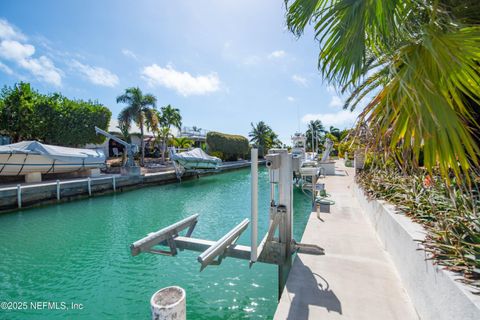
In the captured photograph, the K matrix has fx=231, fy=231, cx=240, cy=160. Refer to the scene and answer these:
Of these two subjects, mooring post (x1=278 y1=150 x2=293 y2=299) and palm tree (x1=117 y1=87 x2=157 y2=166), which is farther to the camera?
palm tree (x1=117 y1=87 x2=157 y2=166)

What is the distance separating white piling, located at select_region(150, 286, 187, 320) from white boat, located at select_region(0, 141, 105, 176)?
48.0 feet

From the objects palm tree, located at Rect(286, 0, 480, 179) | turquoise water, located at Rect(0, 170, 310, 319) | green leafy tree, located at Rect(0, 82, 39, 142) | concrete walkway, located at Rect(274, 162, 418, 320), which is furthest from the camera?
green leafy tree, located at Rect(0, 82, 39, 142)

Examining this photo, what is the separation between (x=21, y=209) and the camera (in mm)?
9883

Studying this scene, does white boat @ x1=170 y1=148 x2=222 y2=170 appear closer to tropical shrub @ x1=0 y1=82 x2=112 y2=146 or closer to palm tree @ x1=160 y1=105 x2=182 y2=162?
tropical shrub @ x1=0 y1=82 x2=112 y2=146

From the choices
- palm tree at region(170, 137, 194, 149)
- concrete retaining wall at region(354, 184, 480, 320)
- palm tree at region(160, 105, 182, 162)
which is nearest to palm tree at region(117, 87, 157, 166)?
palm tree at region(160, 105, 182, 162)

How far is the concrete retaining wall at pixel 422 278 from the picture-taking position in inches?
65.4

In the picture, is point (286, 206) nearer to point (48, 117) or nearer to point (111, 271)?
point (111, 271)

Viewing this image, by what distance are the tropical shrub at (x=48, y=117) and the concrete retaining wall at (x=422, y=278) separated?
22775mm

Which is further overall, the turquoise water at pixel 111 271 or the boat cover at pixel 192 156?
the boat cover at pixel 192 156

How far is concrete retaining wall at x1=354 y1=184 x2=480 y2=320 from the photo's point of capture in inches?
65.4

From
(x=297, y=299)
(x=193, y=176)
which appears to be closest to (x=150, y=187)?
(x=193, y=176)

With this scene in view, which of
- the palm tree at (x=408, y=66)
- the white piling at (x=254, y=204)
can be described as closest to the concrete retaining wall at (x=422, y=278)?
the palm tree at (x=408, y=66)

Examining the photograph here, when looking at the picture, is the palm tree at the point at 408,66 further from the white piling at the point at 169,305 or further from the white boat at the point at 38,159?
the white boat at the point at 38,159

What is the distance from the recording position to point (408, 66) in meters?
1.72
